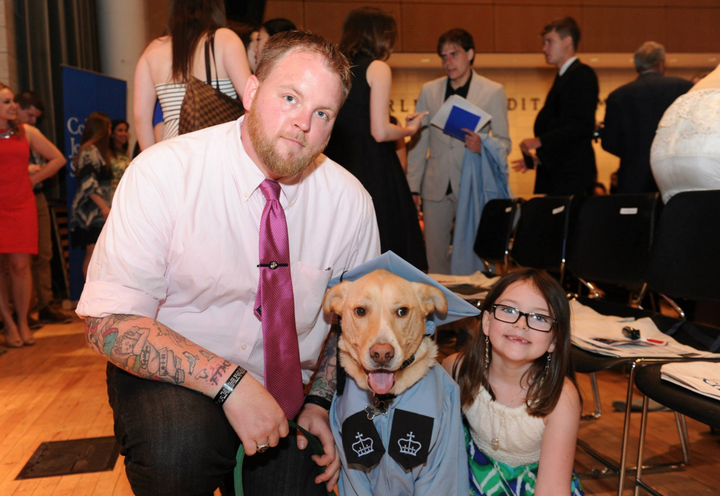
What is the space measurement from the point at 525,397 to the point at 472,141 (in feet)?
8.53

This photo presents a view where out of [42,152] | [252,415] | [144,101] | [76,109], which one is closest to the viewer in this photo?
[252,415]

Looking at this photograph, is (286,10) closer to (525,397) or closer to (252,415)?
(525,397)

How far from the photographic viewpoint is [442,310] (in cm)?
169

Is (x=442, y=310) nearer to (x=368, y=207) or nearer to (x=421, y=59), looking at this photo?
(x=368, y=207)

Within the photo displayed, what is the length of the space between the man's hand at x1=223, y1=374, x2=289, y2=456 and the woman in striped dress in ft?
4.75

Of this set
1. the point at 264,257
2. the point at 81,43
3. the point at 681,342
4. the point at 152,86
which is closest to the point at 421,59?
the point at 81,43

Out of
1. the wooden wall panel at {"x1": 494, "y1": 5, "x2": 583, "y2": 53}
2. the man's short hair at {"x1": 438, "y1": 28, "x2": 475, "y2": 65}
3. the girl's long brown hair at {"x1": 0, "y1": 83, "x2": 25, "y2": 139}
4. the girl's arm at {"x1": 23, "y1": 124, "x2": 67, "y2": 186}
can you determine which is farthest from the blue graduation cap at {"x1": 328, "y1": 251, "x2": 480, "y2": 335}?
the wooden wall panel at {"x1": 494, "y1": 5, "x2": 583, "y2": 53}

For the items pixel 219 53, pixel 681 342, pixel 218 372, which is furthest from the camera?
pixel 219 53

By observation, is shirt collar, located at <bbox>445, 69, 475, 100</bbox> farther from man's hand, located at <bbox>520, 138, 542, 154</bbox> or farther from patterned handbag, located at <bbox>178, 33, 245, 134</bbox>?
patterned handbag, located at <bbox>178, 33, 245, 134</bbox>

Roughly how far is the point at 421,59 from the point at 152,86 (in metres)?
6.55

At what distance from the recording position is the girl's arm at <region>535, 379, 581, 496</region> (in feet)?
5.30

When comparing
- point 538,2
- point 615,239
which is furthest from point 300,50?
point 538,2

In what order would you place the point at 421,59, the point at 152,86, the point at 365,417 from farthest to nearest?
the point at 421,59
the point at 152,86
the point at 365,417

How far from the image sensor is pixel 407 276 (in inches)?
67.7
